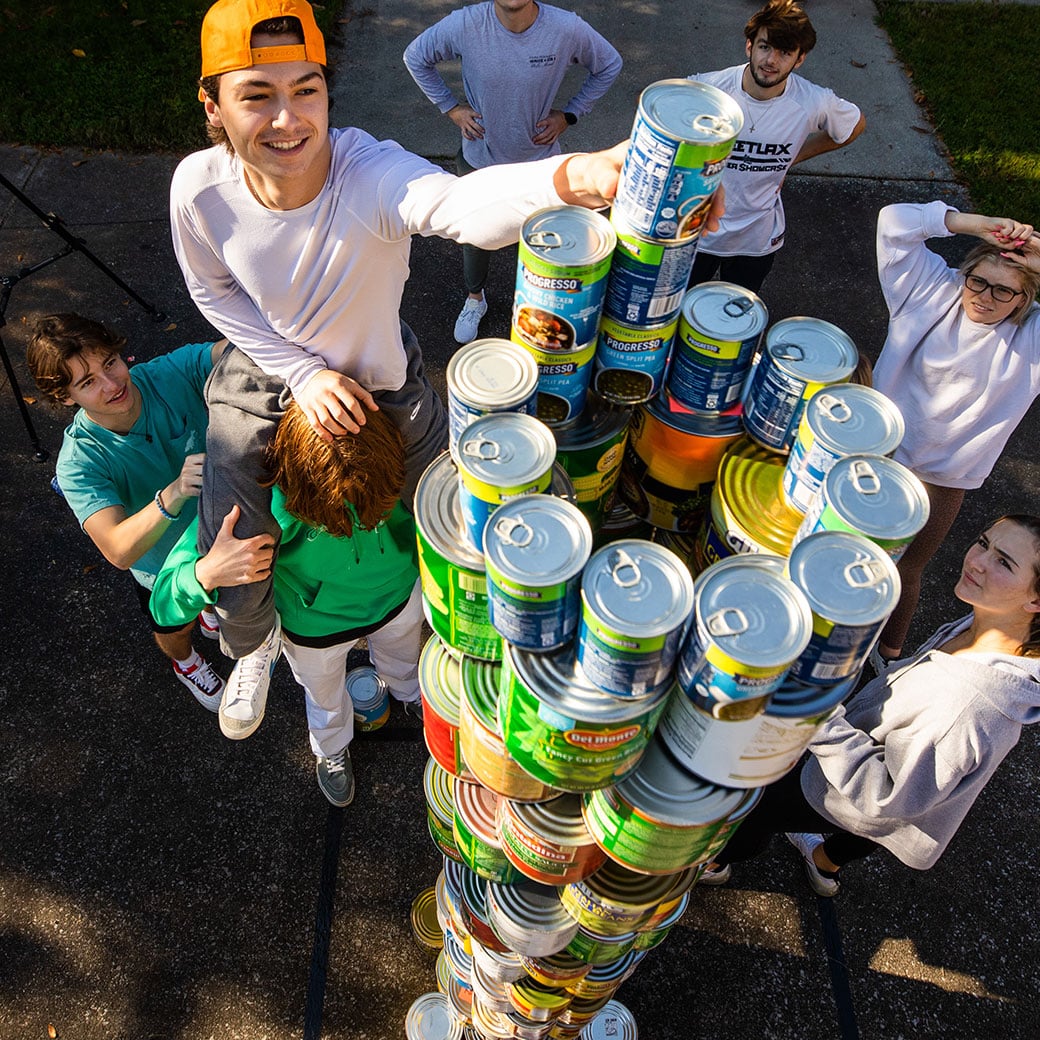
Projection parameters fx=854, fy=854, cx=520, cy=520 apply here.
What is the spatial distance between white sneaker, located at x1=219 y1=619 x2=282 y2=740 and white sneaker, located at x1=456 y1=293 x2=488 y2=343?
2581 millimetres

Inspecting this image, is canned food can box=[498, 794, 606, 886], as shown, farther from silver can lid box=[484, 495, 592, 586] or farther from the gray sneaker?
the gray sneaker

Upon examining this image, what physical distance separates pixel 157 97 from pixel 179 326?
8.58 ft

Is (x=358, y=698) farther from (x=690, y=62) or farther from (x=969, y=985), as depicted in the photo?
(x=690, y=62)

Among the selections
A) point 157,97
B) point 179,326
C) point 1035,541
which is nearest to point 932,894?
point 1035,541

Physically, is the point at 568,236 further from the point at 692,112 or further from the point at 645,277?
the point at 692,112

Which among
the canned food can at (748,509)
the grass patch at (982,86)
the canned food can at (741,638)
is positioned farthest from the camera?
the grass patch at (982,86)

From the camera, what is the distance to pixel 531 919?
2219mm

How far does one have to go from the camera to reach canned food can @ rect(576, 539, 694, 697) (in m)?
1.45

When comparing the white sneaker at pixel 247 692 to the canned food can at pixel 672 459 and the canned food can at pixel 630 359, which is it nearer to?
the canned food can at pixel 672 459

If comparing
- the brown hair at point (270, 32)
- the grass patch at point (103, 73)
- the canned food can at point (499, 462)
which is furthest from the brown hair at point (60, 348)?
the grass patch at point (103, 73)

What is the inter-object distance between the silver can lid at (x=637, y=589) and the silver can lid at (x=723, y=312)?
0.57 meters

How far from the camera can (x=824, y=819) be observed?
2.94m

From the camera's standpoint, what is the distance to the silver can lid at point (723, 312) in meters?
1.87

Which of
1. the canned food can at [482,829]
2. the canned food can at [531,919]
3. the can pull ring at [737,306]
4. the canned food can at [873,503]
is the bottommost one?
the canned food can at [531,919]
